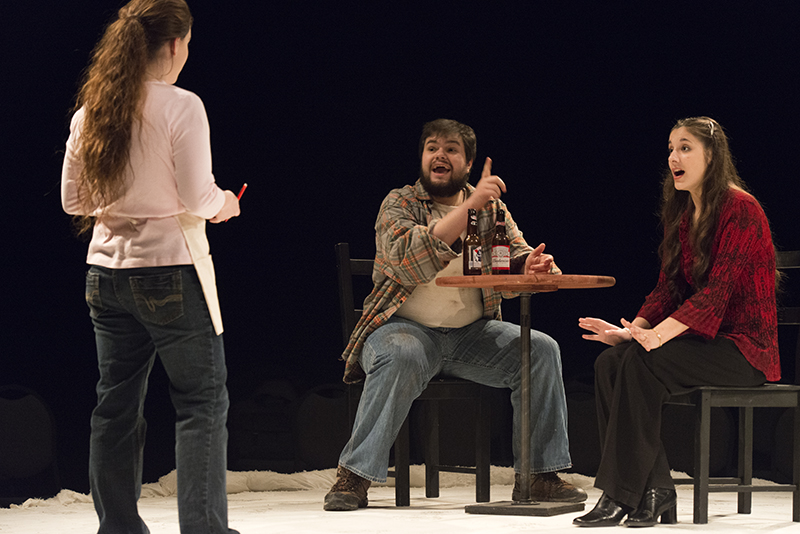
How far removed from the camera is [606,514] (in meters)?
2.44

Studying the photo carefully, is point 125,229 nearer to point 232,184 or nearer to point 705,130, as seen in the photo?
point 705,130

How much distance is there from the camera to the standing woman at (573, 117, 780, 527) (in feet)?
8.00

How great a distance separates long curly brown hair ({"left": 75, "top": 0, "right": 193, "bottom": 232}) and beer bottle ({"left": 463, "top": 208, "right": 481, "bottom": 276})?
1225 mm

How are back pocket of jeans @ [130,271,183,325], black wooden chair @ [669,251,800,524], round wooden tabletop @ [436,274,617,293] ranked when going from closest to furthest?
1. back pocket of jeans @ [130,271,183,325]
2. round wooden tabletop @ [436,274,617,293]
3. black wooden chair @ [669,251,800,524]

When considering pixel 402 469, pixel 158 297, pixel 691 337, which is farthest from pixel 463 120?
pixel 158 297

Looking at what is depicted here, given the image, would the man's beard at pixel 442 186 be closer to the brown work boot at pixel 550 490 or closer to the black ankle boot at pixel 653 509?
the brown work boot at pixel 550 490

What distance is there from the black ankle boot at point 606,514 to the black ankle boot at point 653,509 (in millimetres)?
27

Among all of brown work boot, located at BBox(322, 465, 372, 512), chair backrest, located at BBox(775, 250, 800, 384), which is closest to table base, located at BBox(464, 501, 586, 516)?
brown work boot, located at BBox(322, 465, 372, 512)

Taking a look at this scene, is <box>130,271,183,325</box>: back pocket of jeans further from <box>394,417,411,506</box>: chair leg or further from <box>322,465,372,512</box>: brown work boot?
<box>394,417,411,506</box>: chair leg

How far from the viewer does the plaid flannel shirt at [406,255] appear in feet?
9.57

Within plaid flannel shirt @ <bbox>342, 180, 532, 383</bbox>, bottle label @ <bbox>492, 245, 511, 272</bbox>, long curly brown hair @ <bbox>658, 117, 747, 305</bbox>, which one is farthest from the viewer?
plaid flannel shirt @ <bbox>342, 180, 532, 383</bbox>

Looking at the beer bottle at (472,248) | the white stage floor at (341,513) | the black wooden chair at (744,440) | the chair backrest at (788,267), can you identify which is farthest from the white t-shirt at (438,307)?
the chair backrest at (788,267)

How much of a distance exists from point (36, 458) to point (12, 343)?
0.51 meters

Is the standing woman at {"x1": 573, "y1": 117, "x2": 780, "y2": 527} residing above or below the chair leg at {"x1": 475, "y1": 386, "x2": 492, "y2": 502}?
above
